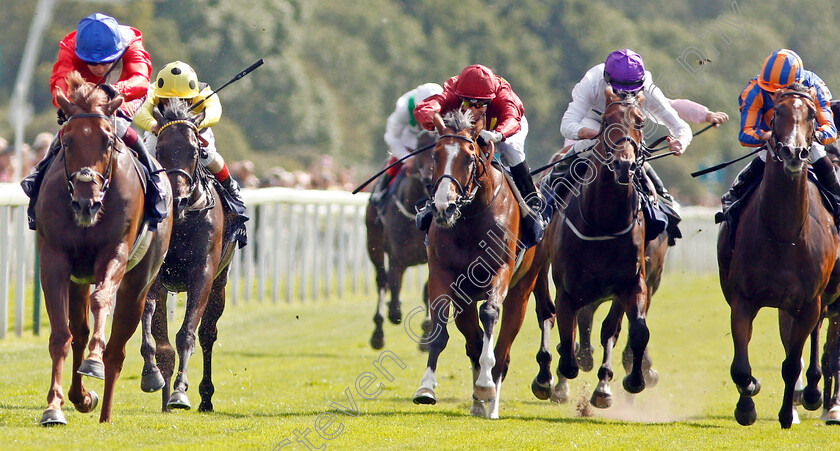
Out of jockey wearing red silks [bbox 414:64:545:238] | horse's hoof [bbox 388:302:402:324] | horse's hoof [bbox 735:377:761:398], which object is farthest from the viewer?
horse's hoof [bbox 388:302:402:324]

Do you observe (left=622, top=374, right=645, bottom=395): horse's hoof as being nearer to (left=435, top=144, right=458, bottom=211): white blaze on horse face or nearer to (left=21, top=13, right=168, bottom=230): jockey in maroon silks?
(left=435, top=144, right=458, bottom=211): white blaze on horse face

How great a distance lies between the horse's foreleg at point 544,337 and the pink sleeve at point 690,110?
1.48 m

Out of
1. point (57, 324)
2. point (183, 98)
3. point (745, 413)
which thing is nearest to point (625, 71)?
point (745, 413)

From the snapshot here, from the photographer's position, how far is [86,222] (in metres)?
6.07

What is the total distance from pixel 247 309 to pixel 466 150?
26.8 ft

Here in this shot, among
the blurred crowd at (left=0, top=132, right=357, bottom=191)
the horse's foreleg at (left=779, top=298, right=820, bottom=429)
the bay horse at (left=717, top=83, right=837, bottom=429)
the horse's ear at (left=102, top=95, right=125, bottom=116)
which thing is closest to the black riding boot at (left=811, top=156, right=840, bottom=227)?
the bay horse at (left=717, top=83, right=837, bottom=429)

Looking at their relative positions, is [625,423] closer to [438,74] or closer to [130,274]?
[130,274]

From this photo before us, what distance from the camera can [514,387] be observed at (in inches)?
366

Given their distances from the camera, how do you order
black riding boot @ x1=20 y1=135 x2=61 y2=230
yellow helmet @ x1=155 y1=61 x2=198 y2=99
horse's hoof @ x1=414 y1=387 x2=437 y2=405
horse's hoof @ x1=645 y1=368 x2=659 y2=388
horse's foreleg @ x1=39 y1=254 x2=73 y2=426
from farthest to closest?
1. horse's hoof @ x1=645 y1=368 x2=659 y2=388
2. yellow helmet @ x1=155 y1=61 x2=198 y2=99
3. horse's hoof @ x1=414 y1=387 x2=437 y2=405
4. black riding boot @ x1=20 y1=135 x2=61 y2=230
5. horse's foreleg @ x1=39 y1=254 x2=73 y2=426

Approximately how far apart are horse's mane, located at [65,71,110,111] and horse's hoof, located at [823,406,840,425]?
4.80 m

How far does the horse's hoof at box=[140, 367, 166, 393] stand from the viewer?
7.26m

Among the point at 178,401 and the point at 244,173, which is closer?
the point at 178,401

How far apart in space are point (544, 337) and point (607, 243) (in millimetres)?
1205

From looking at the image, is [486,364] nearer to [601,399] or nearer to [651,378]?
[601,399]
